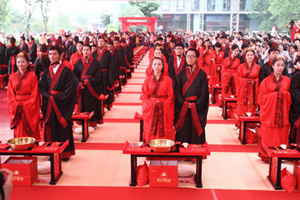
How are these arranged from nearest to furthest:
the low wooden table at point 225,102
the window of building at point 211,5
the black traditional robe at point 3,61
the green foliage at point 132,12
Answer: the low wooden table at point 225,102
the black traditional robe at point 3,61
the green foliage at point 132,12
the window of building at point 211,5

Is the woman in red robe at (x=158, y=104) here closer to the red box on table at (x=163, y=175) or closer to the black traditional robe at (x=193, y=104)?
the black traditional robe at (x=193, y=104)

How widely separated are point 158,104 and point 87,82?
258cm

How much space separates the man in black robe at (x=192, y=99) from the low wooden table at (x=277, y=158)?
119cm

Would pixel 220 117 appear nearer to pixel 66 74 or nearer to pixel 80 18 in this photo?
pixel 66 74

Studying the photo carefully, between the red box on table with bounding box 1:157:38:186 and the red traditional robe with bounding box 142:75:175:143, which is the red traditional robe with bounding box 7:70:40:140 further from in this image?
the red traditional robe with bounding box 142:75:175:143

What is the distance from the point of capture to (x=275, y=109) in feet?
19.4

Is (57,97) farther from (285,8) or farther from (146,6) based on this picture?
(146,6)

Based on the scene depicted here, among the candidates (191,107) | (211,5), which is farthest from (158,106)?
(211,5)

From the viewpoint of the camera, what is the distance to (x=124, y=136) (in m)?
7.74

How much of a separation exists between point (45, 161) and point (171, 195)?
96.3 inches

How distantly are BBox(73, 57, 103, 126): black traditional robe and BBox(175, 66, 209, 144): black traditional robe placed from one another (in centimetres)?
256

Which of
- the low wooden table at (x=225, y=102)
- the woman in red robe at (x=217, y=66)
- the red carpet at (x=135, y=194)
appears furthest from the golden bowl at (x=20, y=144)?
the woman in red robe at (x=217, y=66)

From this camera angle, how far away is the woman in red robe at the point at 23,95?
227 inches

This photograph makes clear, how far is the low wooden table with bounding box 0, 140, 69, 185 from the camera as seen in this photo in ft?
16.8
